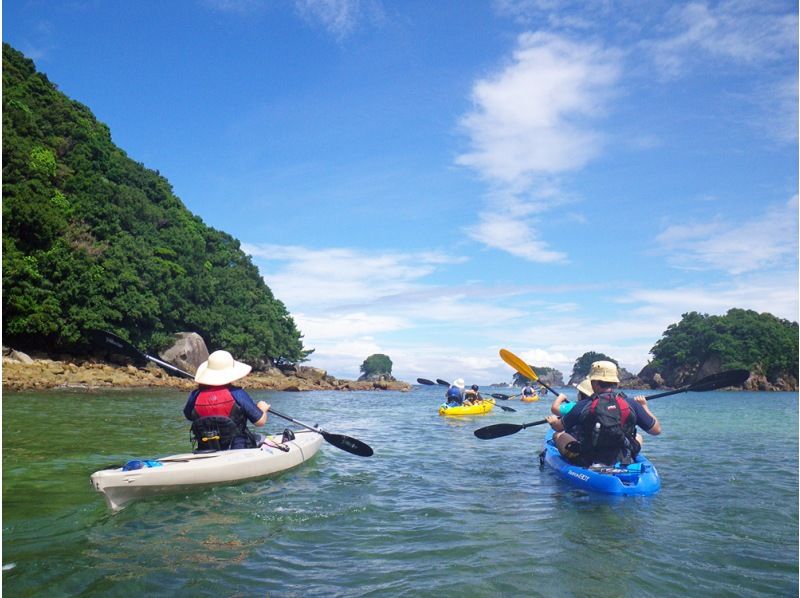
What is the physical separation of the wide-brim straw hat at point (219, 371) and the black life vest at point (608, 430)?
4419 millimetres

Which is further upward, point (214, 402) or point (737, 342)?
point (737, 342)

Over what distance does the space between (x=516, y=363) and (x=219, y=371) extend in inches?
273

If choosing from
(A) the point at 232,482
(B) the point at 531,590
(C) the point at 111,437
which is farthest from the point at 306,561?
(C) the point at 111,437

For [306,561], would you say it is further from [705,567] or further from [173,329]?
[173,329]

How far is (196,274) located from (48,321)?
13.4 metres

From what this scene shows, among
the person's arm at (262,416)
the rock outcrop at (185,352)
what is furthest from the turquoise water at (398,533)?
the rock outcrop at (185,352)

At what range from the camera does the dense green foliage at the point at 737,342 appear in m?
75.1

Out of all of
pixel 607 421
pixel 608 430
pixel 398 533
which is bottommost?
pixel 398 533

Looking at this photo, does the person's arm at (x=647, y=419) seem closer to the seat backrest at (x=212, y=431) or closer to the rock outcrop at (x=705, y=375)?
the seat backrest at (x=212, y=431)

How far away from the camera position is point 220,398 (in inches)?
270

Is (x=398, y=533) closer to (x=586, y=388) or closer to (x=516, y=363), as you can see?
(x=586, y=388)

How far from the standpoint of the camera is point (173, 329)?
120ft

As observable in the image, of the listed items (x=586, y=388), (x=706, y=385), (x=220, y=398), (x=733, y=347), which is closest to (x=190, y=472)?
(x=220, y=398)

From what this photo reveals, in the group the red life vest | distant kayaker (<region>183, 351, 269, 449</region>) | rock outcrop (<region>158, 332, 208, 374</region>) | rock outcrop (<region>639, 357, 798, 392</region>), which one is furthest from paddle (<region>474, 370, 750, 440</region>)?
rock outcrop (<region>639, 357, 798, 392</region>)
